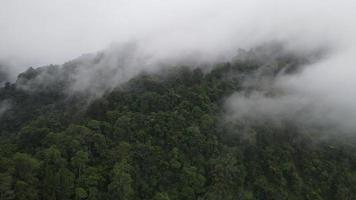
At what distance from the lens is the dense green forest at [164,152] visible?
4953 cm

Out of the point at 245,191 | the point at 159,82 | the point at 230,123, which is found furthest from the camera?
the point at 159,82

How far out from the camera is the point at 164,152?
5625 centimetres

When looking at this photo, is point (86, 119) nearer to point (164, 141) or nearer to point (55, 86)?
point (164, 141)

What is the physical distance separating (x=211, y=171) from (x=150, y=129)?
35.6 feet

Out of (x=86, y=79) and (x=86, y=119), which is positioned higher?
(x=86, y=79)

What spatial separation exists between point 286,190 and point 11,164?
1413 inches

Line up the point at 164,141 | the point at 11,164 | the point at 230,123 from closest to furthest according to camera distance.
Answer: the point at 11,164 → the point at 164,141 → the point at 230,123

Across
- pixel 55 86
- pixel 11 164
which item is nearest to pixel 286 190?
pixel 11 164

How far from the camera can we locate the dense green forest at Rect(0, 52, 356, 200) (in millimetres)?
49531

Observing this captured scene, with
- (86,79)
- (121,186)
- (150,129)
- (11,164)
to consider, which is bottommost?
(121,186)

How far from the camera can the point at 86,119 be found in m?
61.2

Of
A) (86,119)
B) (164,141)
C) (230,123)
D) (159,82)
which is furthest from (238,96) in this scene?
(86,119)

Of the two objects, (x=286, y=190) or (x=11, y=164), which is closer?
(x=11, y=164)

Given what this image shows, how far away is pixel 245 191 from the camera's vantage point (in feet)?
179
